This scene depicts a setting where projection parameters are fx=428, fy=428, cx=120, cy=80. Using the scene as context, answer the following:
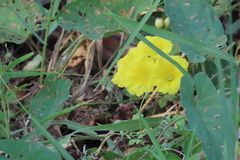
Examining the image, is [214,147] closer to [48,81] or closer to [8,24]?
[48,81]

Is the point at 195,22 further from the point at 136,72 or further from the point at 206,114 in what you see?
the point at 206,114

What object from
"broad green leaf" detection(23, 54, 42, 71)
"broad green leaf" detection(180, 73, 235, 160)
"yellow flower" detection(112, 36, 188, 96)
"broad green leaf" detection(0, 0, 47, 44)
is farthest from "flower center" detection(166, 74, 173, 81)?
"broad green leaf" detection(23, 54, 42, 71)

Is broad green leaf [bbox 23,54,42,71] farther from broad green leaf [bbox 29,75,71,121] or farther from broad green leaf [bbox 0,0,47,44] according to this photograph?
broad green leaf [bbox 29,75,71,121]

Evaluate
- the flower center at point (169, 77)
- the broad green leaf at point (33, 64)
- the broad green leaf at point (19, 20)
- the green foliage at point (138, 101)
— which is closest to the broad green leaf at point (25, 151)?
the green foliage at point (138, 101)

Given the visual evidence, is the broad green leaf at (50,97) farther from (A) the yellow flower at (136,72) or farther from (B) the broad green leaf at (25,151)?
(B) the broad green leaf at (25,151)


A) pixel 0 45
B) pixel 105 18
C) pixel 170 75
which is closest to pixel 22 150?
pixel 170 75
